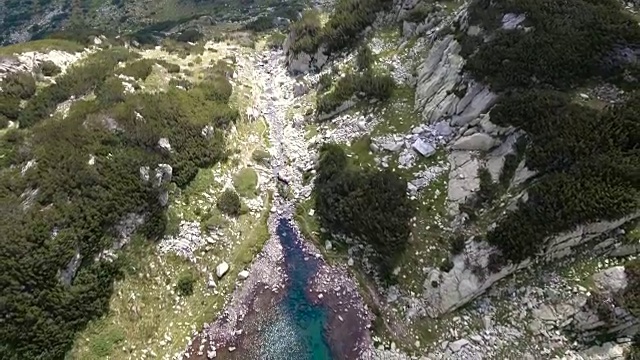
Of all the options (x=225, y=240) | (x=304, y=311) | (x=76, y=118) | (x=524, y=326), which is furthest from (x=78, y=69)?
(x=524, y=326)

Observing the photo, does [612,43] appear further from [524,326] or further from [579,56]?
[524,326]

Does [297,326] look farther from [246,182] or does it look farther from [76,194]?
[76,194]

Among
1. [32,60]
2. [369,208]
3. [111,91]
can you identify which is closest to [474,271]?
[369,208]

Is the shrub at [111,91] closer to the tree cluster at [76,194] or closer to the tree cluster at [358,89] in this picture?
the tree cluster at [76,194]

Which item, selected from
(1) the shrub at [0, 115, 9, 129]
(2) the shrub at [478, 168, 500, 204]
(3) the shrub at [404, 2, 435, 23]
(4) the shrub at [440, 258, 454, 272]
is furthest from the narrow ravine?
(3) the shrub at [404, 2, 435, 23]

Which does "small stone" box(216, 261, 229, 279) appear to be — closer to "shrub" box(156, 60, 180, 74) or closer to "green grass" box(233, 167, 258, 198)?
"green grass" box(233, 167, 258, 198)

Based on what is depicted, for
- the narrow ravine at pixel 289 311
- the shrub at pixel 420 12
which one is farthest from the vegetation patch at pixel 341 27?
the narrow ravine at pixel 289 311
